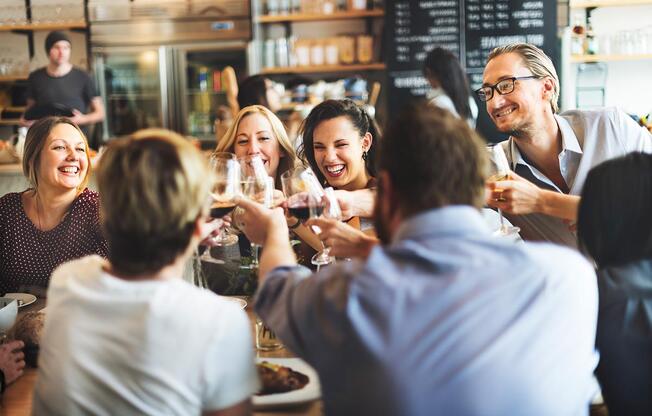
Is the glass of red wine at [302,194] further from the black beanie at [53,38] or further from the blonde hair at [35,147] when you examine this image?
the black beanie at [53,38]

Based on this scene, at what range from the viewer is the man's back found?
0.94 meters

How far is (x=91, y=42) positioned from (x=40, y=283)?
4588 millimetres

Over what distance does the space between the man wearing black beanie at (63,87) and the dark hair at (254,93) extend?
93.5 inches

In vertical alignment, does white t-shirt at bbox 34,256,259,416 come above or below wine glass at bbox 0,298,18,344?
above

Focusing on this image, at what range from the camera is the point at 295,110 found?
19.7ft

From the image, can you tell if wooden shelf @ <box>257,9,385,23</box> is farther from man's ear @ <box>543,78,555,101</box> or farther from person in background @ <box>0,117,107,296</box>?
person in background @ <box>0,117,107,296</box>

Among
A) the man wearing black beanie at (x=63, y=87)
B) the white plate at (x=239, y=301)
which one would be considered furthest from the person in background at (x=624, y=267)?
the man wearing black beanie at (x=63, y=87)

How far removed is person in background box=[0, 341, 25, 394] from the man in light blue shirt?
710 millimetres

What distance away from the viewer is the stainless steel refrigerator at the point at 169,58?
20.4ft

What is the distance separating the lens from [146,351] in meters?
1.07

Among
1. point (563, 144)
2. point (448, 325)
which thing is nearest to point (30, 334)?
point (448, 325)

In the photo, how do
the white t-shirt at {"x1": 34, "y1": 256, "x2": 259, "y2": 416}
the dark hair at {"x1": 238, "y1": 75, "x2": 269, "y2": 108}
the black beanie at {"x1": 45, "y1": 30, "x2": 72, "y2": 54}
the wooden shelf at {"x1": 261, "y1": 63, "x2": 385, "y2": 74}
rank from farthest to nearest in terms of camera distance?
→ the wooden shelf at {"x1": 261, "y1": 63, "x2": 385, "y2": 74}, the black beanie at {"x1": 45, "y1": 30, "x2": 72, "y2": 54}, the dark hair at {"x1": 238, "y1": 75, "x2": 269, "y2": 108}, the white t-shirt at {"x1": 34, "y1": 256, "x2": 259, "y2": 416}

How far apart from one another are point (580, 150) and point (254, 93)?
1993 mm

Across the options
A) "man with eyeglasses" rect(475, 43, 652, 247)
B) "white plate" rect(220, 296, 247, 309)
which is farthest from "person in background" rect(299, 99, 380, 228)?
"white plate" rect(220, 296, 247, 309)
